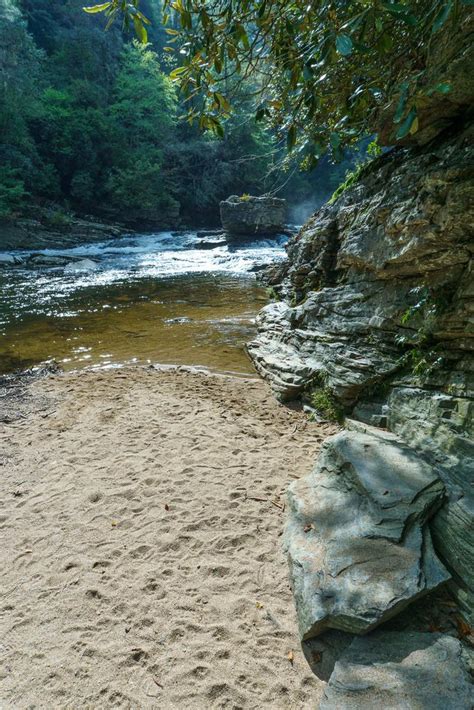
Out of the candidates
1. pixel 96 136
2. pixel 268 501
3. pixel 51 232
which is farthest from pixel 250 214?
pixel 268 501

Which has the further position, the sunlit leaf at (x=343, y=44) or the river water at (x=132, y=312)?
the river water at (x=132, y=312)

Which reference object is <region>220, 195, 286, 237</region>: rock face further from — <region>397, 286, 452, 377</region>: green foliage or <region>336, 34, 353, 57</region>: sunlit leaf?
<region>336, 34, 353, 57</region>: sunlit leaf

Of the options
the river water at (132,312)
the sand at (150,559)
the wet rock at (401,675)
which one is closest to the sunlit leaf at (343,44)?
the wet rock at (401,675)

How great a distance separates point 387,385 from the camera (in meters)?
5.24

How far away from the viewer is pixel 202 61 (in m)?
3.69

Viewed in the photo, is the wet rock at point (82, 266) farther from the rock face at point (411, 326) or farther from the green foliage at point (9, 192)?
the rock face at point (411, 326)

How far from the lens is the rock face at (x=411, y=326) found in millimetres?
3635

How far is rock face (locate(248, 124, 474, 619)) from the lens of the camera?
11.9 feet

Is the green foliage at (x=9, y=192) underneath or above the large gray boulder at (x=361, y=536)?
above

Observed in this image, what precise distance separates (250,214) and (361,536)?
26.6 metres

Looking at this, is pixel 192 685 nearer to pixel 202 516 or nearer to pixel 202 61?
pixel 202 516

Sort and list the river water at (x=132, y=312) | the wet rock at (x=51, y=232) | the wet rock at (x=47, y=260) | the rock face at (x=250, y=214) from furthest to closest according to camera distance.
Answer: the rock face at (x=250, y=214) → the wet rock at (x=51, y=232) → the wet rock at (x=47, y=260) → the river water at (x=132, y=312)

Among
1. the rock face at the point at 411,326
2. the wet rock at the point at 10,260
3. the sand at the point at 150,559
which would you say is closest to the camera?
the sand at the point at 150,559

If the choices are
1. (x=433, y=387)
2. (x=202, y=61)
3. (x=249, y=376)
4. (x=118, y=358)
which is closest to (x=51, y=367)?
(x=118, y=358)
